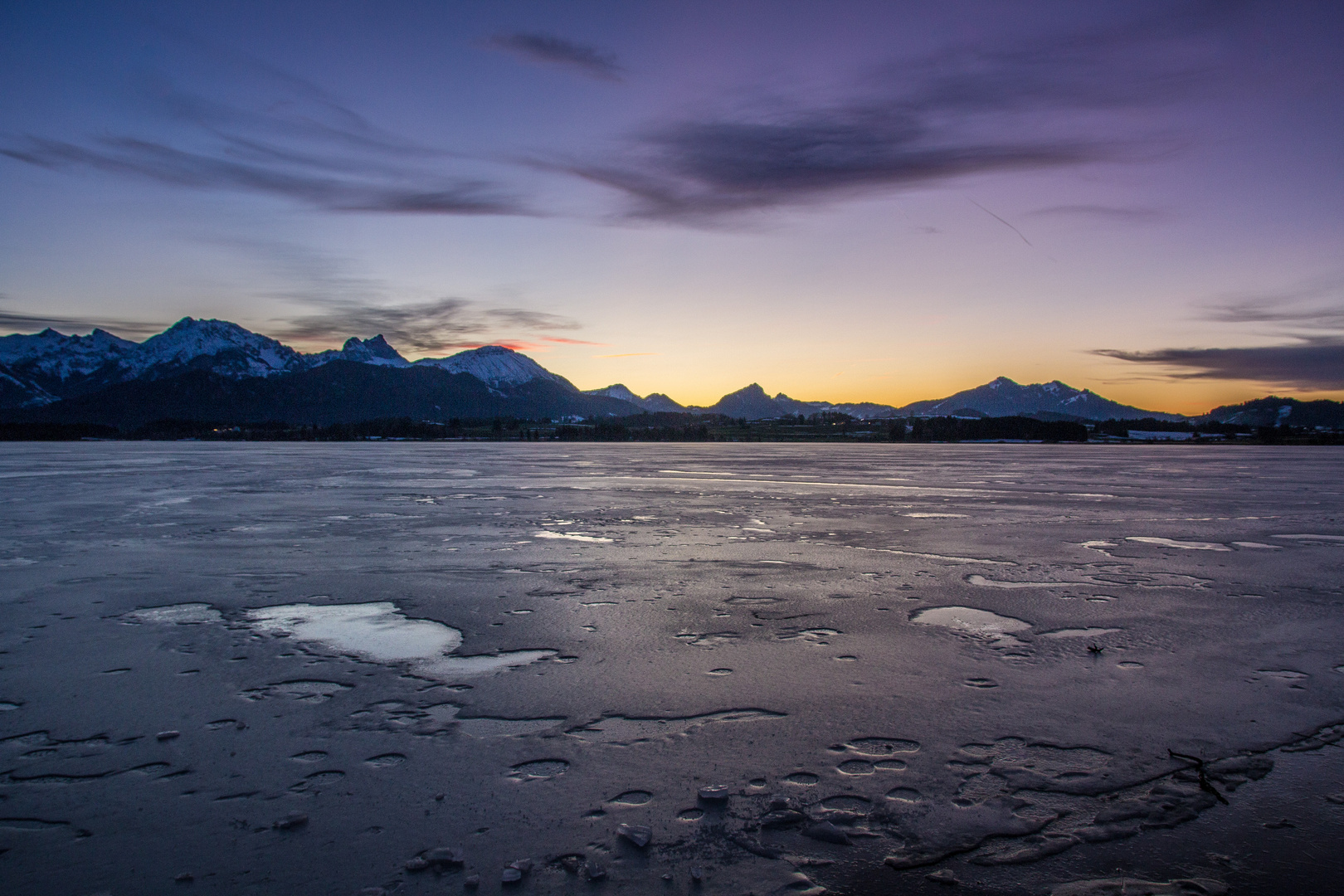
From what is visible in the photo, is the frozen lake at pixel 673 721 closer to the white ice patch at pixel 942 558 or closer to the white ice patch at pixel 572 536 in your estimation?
the white ice patch at pixel 942 558

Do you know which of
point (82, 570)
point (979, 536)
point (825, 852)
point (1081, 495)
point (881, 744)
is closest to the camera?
point (825, 852)

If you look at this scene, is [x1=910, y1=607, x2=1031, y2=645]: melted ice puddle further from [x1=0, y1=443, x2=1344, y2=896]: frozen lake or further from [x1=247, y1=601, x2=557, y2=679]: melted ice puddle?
[x1=247, y1=601, x2=557, y2=679]: melted ice puddle

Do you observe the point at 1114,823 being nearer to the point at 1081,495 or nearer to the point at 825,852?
the point at 825,852

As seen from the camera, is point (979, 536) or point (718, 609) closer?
point (718, 609)

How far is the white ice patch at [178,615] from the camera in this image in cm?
827

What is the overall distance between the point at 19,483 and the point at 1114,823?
4277 centimetres

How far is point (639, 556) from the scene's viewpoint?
1259cm

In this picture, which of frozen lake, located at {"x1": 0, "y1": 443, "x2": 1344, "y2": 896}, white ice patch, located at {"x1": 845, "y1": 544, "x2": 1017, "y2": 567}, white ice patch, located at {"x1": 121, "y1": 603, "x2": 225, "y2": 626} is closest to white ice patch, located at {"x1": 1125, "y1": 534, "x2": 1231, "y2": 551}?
frozen lake, located at {"x1": 0, "y1": 443, "x2": 1344, "y2": 896}

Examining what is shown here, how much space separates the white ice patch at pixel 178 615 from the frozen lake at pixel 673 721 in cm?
6

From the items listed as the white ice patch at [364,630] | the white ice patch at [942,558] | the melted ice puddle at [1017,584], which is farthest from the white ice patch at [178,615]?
the white ice patch at [942,558]

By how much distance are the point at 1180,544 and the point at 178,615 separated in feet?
56.8

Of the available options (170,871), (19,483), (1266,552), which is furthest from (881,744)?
(19,483)

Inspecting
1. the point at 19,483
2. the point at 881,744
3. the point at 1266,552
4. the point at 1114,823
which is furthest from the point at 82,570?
the point at 19,483

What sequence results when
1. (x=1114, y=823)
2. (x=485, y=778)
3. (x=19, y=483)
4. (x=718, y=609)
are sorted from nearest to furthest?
(x=1114, y=823), (x=485, y=778), (x=718, y=609), (x=19, y=483)
